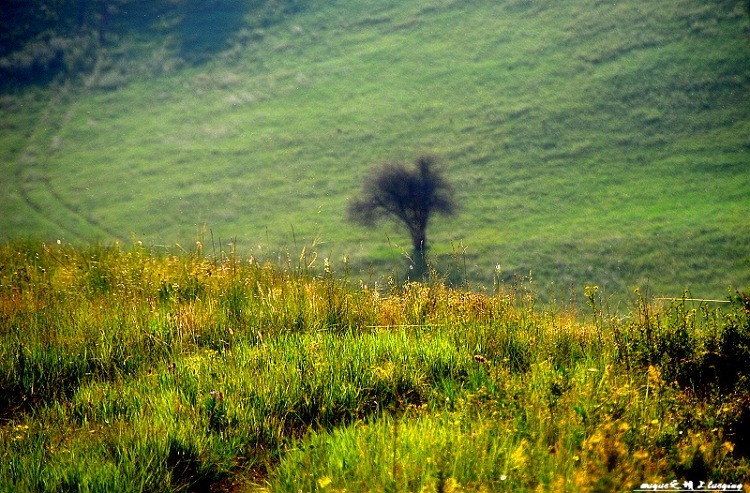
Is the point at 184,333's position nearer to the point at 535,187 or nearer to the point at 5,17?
the point at 535,187

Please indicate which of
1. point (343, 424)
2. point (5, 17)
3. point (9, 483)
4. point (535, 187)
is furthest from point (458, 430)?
point (5, 17)

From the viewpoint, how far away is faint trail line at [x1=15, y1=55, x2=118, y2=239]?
63.4 m

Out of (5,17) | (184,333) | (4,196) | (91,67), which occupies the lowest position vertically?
(184,333)

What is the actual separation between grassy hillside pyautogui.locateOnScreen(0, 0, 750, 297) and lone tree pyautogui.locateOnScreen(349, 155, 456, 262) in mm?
1652

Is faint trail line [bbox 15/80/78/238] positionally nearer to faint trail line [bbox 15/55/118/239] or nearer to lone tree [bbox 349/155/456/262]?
faint trail line [bbox 15/55/118/239]

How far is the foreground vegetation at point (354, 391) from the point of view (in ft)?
14.1

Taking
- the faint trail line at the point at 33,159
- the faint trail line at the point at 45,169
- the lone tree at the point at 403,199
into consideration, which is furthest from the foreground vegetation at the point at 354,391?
the faint trail line at the point at 33,159

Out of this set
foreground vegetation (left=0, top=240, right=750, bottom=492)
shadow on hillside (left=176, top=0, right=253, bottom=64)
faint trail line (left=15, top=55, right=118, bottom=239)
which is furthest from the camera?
shadow on hillside (left=176, top=0, right=253, bottom=64)

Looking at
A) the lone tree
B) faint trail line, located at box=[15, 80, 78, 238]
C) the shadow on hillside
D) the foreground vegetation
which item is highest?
the shadow on hillside

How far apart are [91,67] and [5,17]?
24.7 meters

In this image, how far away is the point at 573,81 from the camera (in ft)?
265

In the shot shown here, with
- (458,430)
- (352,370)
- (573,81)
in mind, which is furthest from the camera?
(573,81)

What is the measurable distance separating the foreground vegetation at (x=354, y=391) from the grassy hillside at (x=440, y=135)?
4121 centimetres

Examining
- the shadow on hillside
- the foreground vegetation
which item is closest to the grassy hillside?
the shadow on hillside
